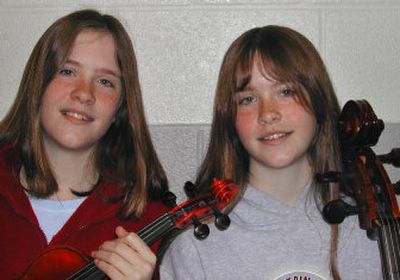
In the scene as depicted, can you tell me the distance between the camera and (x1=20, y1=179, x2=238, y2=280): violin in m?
1.17

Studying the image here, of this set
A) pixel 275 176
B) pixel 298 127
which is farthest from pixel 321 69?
pixel 275 176

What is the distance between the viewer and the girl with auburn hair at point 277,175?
4.33ft

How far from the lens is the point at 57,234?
4.42 ft

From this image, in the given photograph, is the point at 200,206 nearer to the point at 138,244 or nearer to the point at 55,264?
the point at 138,244

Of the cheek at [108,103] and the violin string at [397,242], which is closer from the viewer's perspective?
the violin string at [397,242]

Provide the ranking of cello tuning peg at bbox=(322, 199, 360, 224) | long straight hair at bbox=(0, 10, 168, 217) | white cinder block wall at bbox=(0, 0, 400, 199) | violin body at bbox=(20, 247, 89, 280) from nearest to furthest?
cello tuning peg at bbox=(322, 199, 360, 224), violin body at bbox=(20, 247, 89, 280), long straight hair at bbox=(0, 10, 168, 217), white cinder block wall at bbox=(0, 0, 400, 199)

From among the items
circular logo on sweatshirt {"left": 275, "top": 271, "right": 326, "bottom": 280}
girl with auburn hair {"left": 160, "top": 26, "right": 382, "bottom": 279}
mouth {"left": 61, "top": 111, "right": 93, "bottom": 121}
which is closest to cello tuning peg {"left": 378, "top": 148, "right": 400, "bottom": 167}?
girl with auburn hair {"left": 160, "top": 26, "right": 382, "bottom": 279}

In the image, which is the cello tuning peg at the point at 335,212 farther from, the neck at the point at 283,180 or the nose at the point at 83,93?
the nose at the point at 83,93

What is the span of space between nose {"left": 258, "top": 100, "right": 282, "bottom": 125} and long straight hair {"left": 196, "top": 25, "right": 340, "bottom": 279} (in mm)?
62

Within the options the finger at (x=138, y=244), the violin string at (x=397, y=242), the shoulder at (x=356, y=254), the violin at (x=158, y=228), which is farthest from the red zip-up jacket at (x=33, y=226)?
the violin string at (x=397, y=242)

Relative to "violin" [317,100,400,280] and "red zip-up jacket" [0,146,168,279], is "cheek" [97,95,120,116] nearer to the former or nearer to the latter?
"red zip-up jacket" [0,146,168,279]

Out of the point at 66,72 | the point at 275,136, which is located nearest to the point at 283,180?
the point at 275,136

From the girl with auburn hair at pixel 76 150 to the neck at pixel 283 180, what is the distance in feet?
0.88

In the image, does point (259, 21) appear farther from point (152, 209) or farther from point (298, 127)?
point (152, 209)
